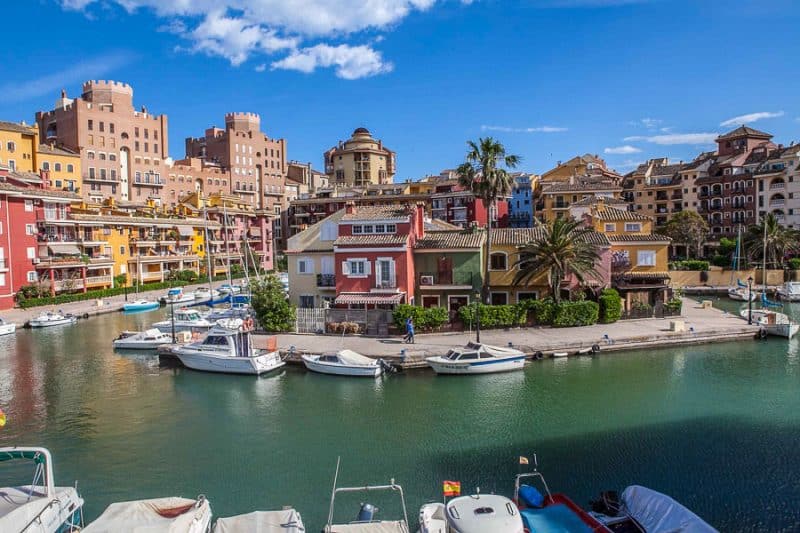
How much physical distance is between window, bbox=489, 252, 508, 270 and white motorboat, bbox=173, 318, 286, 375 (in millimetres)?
18999

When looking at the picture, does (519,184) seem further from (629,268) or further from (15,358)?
(15,358)

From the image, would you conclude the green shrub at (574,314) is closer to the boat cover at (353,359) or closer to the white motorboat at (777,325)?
the white motorboat at (777,325)

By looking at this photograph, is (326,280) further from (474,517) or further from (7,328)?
(474,517)

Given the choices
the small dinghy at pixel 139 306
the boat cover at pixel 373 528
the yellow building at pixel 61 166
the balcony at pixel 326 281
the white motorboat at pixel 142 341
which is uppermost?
the yellow building at pixel 61 166

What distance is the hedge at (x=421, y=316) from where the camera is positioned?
42.2 m

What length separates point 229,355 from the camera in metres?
37.1

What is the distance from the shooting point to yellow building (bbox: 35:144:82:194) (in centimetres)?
9616

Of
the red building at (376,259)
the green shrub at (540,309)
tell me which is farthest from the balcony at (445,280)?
the green shrub at (540,309)

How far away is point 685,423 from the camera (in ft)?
86.8

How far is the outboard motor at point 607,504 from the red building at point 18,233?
65.5m

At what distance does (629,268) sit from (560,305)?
1274 centimetres

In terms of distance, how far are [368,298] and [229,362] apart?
453 inches

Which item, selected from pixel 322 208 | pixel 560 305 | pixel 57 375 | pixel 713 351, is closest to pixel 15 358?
pixel 57 375

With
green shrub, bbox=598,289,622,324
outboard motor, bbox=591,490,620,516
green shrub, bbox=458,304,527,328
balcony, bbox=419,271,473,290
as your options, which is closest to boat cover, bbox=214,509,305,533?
outboard motor, bbox=591,490,620,516
